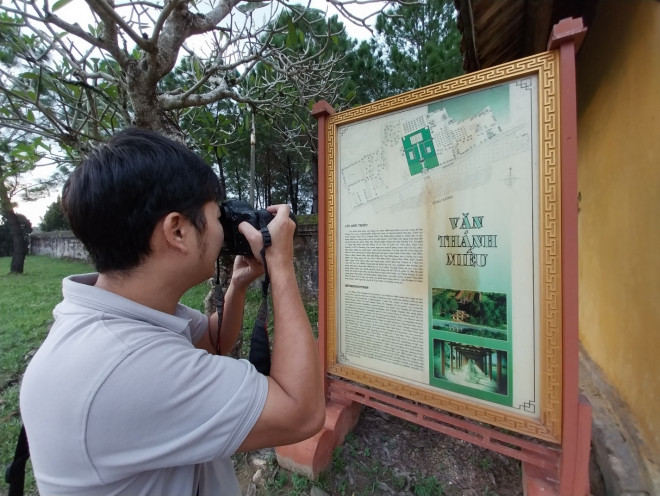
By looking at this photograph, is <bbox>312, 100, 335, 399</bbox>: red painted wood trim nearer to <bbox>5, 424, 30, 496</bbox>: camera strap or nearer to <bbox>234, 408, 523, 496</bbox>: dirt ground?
<bbox>234, 408, 523, 496</bbox>: dirt ground

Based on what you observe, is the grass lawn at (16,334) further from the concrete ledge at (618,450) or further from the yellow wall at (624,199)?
the yellow wall at (624,199)

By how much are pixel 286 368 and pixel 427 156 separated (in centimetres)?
123

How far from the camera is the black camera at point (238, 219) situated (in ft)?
3.33

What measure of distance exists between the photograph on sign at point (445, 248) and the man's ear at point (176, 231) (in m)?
→ 1.12

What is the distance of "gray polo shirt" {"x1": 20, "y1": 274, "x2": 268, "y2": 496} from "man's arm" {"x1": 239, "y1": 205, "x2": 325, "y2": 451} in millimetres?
46

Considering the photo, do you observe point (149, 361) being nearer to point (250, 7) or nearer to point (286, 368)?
point (286, 368)

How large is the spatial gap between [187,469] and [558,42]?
72.2 inches

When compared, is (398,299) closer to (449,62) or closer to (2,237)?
(449,62)

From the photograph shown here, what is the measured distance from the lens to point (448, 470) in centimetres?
191

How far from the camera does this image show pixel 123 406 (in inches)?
25.9

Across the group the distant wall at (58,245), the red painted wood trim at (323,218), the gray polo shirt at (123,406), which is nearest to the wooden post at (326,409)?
the red painted wood trim at (323,218)

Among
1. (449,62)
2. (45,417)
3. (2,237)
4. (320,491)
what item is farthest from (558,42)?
(2,237)

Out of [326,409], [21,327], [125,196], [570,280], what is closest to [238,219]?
[125,196]

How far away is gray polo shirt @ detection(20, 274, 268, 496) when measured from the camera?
66 centimetres
